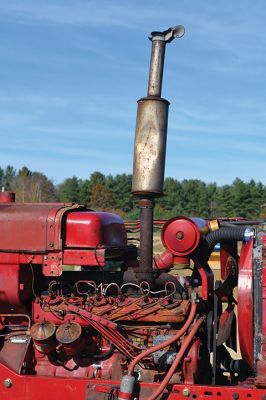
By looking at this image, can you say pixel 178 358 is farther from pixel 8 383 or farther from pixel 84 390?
pixel 8 383

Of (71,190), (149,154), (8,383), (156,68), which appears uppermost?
(71,190)

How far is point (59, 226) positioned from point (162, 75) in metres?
1.57

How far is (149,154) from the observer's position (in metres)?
4.50

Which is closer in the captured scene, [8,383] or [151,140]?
[8,383]

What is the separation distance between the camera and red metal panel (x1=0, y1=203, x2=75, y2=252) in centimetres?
446

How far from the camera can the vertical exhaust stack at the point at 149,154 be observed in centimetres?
451

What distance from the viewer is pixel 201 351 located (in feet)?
14.9

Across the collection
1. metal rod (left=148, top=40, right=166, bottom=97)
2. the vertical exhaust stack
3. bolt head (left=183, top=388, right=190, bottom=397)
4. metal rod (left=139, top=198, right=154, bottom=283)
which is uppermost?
metal rod (left=148, top=40, right=166, bottom=97)

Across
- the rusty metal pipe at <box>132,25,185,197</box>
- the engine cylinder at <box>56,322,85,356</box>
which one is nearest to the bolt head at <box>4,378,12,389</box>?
the engine cylinder at <box>56,322,85,356</box>

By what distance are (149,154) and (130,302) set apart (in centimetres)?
122

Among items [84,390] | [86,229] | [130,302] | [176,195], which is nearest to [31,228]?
[86,229]

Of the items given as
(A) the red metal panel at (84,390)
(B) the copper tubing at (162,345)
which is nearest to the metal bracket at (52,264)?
(A) the red metal panel at (84,390)

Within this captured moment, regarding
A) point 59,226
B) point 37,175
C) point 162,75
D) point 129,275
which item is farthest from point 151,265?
point 37,175

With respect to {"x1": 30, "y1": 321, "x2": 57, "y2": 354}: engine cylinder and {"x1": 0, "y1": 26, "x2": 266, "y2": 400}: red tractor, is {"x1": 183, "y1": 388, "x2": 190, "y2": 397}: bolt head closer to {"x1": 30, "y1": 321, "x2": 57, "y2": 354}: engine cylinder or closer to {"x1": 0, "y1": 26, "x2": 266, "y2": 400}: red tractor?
{"x1": 0, "y1": 26, "x2": 266, "y2": 400}: red tractor
